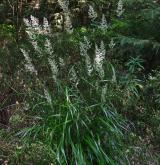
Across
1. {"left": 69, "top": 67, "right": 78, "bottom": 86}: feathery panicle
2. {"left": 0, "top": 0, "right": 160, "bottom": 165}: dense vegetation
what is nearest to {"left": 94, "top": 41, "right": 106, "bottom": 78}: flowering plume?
{"left": 0, "top": 0, "right": 160, "bottom": 165}: dense vegetation

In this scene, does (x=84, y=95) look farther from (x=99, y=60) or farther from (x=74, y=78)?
(x=99, y=60)

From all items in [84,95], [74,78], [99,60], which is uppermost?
[99,60]

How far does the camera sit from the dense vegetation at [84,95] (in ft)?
18.5

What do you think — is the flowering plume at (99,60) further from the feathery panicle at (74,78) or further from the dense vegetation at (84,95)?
the feathery panicle at (74,78)

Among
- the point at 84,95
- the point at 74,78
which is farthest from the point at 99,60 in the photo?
the point at 84,95

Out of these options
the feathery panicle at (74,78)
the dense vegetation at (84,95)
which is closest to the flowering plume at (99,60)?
the dense vegetation at (84,95)

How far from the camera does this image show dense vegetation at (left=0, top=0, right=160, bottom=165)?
5.65 m

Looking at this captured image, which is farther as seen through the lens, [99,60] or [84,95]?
[84,95]

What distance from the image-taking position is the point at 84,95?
5.96m

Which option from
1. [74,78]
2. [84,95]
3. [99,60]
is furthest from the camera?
[84,95]

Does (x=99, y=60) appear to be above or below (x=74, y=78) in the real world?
above

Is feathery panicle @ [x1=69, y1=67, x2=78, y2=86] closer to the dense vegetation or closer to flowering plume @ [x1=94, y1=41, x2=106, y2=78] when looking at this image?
the dense vegetation

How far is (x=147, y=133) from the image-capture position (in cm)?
677

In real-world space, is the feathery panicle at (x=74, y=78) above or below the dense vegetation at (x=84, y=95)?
above
